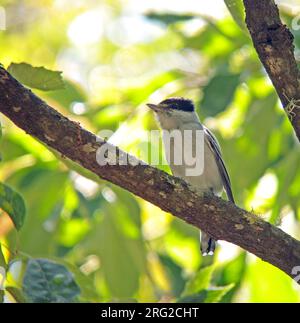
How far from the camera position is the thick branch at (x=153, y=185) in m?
3.21

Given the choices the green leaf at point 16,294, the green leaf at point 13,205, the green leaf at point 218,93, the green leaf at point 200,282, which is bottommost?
the green leaf at point 16,294

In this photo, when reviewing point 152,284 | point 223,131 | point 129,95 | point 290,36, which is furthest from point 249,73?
point 290,36

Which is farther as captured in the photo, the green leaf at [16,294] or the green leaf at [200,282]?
the green leaf at [200,282]

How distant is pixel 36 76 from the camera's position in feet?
11.4

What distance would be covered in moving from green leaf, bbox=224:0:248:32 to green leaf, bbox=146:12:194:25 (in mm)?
1863

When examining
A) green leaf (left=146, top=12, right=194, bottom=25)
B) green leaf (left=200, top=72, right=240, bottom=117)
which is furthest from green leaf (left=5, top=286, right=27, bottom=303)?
green leaf (left=146, top=12, right=194, bottom=25)

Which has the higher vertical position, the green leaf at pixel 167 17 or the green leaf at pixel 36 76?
the green leaf at pixel 167 17

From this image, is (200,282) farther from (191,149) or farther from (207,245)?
(191,149)

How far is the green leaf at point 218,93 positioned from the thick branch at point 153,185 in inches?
73.3

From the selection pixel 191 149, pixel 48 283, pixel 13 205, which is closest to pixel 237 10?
pixel 13 205

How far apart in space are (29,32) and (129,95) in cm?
297

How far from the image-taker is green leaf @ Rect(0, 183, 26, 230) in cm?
354

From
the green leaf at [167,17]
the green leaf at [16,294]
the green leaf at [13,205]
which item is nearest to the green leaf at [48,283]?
the green leaf at [16,294]

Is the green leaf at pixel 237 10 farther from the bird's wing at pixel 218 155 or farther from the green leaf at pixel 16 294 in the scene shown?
the bird's wing at pixel 218 155
